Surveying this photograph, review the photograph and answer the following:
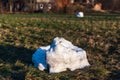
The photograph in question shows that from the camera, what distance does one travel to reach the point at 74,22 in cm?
1941

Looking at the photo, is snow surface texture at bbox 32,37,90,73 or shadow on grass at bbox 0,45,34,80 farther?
shadow on grass at bbox 0,45,34,80

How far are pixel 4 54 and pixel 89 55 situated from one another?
2735mm

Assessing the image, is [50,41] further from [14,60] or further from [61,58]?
[61,58]

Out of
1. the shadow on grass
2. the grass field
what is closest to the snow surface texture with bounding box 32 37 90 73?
the grass field

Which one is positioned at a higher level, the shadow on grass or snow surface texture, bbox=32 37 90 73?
snow surface texture, bbox=32 37 90 73

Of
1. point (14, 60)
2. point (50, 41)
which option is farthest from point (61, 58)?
point (50, 41)

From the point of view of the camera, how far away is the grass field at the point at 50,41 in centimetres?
1287

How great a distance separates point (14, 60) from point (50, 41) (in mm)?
2229

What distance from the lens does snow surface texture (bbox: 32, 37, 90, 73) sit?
12.9 metres

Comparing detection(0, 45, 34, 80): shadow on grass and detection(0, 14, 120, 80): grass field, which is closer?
detection(0, 14, 120, 80): grass field

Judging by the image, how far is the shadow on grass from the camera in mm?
13172

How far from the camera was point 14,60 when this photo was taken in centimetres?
1462

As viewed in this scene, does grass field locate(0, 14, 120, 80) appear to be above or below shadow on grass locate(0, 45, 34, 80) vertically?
above

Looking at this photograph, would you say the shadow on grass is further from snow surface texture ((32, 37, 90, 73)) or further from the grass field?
snow surface texture ((32, 37, 90, 73))
